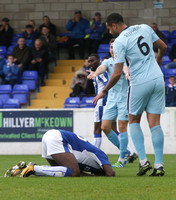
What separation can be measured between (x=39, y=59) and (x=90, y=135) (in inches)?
199

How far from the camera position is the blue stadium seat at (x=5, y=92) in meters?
17.3

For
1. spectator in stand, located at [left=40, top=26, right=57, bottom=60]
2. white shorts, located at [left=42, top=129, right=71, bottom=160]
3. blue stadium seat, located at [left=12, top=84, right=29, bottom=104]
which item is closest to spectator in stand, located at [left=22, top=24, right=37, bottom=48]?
spectator in stand, located at [left=40, top=26, right=57, bottom=60]

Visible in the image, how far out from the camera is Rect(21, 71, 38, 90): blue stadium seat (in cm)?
1822

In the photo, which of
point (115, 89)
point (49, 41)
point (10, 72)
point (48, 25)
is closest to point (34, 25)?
point (48, 25)

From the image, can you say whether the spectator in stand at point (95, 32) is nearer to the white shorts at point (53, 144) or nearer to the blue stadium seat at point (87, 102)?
the blue stadium seat at point (87, 102)

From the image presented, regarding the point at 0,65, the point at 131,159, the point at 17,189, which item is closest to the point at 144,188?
the point at 17,189

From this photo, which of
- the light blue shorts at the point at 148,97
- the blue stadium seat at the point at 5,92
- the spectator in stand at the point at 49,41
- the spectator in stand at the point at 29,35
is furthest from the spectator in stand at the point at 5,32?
the light blue shorts at the point at 148,97

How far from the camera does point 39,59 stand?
61.2ft

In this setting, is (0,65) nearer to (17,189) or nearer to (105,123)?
(105,123)

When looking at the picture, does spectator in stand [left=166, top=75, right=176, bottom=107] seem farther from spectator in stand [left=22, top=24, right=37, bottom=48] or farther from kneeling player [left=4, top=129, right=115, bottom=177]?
kneeling player [left=4, top=129, right=115, bottom=177]

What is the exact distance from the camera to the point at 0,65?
18.1 metres

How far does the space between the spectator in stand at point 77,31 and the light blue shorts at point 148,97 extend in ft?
41.6

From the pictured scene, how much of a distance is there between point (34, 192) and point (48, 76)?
47.2 feet

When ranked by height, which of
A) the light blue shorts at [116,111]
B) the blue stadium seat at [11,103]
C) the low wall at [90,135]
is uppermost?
the light blue shorts at [116,111]
